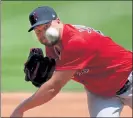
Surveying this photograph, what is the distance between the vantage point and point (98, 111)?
4371 millimetres

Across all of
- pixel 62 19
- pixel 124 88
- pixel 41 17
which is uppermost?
pixel 62 19

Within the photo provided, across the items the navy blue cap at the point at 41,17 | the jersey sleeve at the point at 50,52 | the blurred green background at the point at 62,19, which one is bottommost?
the jersey sleeve at the point at 50,52

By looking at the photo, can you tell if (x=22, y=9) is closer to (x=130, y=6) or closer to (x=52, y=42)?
(x=130, y=6)

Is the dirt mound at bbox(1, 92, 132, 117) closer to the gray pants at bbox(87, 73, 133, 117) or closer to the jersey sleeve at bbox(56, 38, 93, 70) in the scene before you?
the gray pants at bbox(87, 73, 133, 117)

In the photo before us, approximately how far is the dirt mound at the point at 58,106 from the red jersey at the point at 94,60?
2695 millimetres

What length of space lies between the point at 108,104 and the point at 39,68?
2.28ft

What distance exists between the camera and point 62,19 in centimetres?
1199

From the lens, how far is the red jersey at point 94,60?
A: 157 inches

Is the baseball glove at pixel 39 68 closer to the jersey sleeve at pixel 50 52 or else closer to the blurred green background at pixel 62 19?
the jersey sleeve at pixel 50 52

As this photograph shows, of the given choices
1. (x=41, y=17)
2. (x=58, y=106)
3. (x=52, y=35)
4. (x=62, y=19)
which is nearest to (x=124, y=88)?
(x=52, y=35)

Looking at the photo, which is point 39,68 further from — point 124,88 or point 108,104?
point 124,88

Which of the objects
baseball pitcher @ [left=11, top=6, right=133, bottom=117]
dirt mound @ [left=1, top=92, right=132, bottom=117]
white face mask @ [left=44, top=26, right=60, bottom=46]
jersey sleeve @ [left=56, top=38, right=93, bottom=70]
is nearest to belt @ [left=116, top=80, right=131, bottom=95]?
baseball pitcher @ [left=11, top=6, right=133, bottom=117]

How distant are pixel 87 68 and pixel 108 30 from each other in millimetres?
7331

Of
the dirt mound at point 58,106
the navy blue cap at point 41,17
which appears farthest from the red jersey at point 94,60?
the dirt mound at point 58,106
